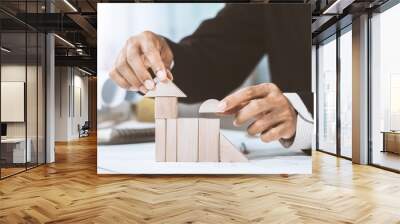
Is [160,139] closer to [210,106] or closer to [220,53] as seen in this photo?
[210,106]

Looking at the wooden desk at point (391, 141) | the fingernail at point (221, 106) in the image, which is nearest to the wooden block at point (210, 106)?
the fingernail at point (221, 106)

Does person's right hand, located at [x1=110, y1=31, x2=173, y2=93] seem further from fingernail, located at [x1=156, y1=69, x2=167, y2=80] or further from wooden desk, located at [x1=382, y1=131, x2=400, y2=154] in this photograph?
wooden desk, located at [x1=382, y1=131, x2=400, y2=154]

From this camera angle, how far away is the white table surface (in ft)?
20.8

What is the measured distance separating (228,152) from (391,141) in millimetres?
3250

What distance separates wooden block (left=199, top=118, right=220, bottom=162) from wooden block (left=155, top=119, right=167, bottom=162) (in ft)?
2.01

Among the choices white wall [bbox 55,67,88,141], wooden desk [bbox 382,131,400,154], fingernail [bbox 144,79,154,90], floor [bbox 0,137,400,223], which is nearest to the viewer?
floor [bbox 0,137,400,223]

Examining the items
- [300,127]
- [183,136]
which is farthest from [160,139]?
[300,127]

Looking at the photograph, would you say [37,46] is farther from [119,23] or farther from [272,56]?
[272,56]

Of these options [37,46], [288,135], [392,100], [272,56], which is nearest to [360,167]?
[392,100]

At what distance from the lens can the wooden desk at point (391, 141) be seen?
7007 millimetres

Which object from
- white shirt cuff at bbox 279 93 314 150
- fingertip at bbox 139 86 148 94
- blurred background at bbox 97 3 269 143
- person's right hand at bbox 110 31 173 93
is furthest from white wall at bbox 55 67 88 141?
white shirt cuff at bbox 279 93 314 150

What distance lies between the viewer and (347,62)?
29.6ft

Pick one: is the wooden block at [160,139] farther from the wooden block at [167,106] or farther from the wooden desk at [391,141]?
the wooden desk at [391,141]

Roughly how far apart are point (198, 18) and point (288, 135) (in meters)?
2.46
